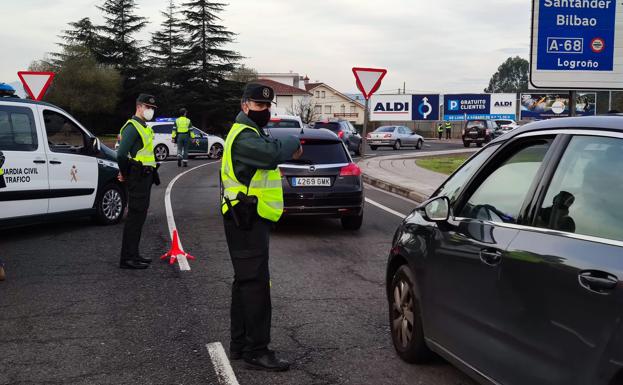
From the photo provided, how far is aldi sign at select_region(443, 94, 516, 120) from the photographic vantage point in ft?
213

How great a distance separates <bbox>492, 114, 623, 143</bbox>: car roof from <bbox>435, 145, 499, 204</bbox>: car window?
25 centimetres

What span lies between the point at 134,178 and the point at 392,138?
3335cm

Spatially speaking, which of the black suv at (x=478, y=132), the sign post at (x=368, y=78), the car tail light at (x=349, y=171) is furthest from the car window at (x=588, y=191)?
the black suv at (x=478, y=132)

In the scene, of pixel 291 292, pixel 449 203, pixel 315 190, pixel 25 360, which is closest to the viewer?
pixel 449 203

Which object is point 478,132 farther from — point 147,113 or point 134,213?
point 134,213

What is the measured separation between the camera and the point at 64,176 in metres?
9.54

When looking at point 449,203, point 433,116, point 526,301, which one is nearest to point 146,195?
point 449,203

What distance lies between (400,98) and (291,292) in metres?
62.3

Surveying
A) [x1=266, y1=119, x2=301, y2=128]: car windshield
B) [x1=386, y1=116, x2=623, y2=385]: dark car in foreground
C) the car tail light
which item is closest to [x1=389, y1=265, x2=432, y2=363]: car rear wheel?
[x1=386, y1=116, x2=623, y2=385]: dark car in foreground

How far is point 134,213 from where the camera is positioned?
294 inches

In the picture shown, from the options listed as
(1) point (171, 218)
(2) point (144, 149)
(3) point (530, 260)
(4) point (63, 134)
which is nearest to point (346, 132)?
(1) point (171, 218)

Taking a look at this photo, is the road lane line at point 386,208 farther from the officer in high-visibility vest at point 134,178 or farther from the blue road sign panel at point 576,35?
the officer in high-visibility vest at point 134,178

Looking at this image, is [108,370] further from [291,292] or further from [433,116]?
[433,116]

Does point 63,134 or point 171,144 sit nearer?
point 63,134
